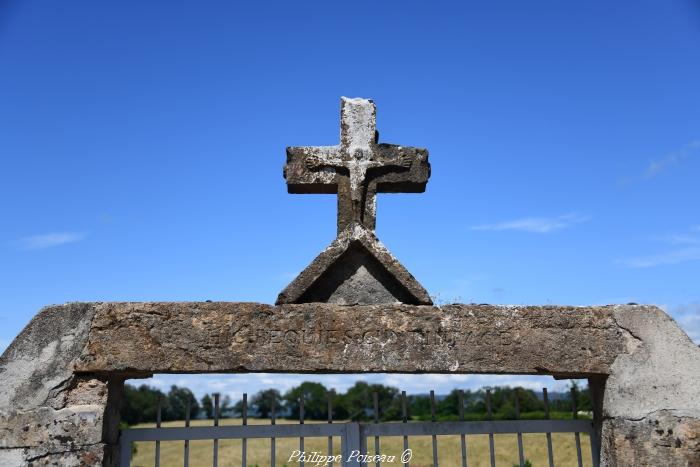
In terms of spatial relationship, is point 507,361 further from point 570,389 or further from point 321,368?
point 321,368

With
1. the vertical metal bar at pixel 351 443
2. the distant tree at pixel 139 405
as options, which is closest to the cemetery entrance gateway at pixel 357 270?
the vertical metal bar at pixel 351 443

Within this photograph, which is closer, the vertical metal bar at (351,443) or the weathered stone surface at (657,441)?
the weathered stone surface at (657,441)

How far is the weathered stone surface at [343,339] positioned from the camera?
377 centimetres

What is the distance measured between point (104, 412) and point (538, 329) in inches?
113

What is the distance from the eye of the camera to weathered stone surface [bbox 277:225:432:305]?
12.9 ft

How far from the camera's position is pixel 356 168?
4.19m

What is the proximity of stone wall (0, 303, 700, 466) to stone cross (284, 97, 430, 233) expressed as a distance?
2.51 ft

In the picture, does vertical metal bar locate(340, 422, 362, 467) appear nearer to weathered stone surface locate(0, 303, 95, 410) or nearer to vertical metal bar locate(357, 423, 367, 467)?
vertical metal bar locate(357, 423, 367, 467)

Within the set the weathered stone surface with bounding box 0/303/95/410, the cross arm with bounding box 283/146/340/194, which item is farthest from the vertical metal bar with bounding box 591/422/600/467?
the weathered stone surface with bounding box 0/303/95/410

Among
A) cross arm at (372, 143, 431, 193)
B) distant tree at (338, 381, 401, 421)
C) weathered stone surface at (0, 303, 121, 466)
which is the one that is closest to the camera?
weathered stone surface at (0, 303, 121, 466)

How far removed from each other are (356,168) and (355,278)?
79 cm

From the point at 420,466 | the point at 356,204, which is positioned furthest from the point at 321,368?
the point at 420,466

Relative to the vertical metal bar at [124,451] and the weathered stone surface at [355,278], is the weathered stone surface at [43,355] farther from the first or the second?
the weathered stone surface at [355,278]

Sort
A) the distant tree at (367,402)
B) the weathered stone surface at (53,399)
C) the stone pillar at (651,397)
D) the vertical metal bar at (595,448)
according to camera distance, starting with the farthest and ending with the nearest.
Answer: the distant tree at (367,402)
the vertical metal bar at (595,448)
the stone pillar at (651,397)
the weathered stone surface at (53,399)
